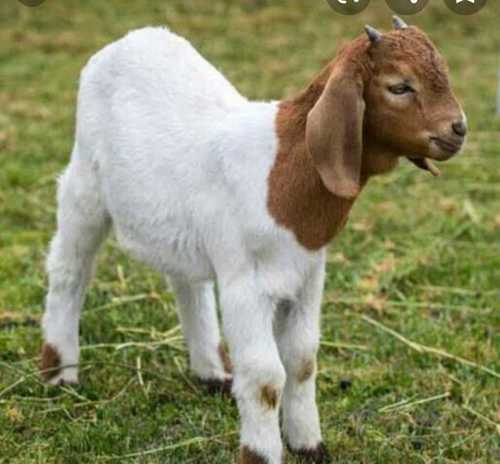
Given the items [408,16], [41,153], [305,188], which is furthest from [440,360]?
[408,16]

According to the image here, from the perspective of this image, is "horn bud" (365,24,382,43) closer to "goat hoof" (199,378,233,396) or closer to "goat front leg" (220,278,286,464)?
→ "goat front leg" (220,278,286,464)

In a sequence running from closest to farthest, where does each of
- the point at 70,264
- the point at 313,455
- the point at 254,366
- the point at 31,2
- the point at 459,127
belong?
the point at 459,127 < the point at 254,366 < the point at 313,455 < the point at 70,264 < the point at 31,2

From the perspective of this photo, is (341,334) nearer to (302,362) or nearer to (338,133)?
(302,362)

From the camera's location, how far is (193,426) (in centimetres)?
394

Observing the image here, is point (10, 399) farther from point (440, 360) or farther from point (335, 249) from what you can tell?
point (335, 249)

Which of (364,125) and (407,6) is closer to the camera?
(364,125)

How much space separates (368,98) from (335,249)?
2666mm

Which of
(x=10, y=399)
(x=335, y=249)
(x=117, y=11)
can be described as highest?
(x=10, y=399)

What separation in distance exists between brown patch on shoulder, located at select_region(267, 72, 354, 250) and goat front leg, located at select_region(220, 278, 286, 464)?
210 mm

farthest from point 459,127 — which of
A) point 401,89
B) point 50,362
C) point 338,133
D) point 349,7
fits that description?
point 349,7

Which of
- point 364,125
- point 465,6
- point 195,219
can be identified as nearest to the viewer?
point 364,125

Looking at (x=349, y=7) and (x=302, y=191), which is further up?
(x=302, y=191)

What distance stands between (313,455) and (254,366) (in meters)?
0.50

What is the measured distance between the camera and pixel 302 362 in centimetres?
358
